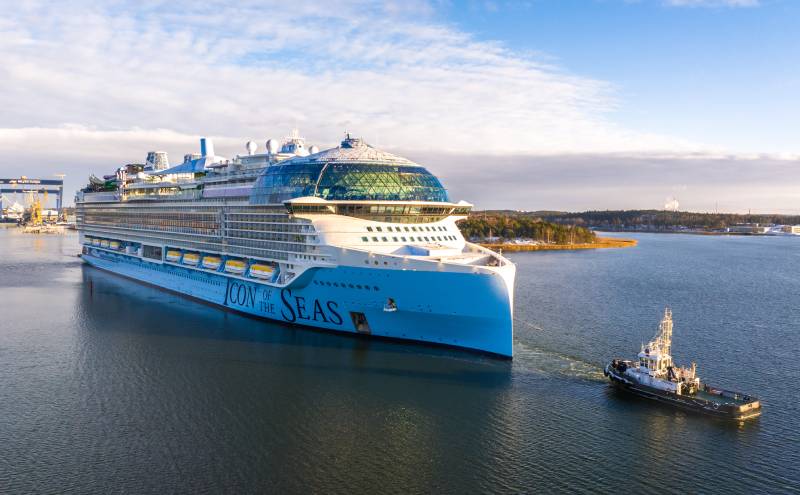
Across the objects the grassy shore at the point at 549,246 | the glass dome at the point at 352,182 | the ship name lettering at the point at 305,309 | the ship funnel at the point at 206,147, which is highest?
the ship funnel at the point at 206,147

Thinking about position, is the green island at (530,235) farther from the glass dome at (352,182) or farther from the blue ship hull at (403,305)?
the blue ship hull at (403,305)

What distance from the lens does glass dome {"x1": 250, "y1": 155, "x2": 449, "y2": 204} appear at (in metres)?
34.4

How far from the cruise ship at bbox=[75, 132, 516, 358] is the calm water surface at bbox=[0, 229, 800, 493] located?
5.89 feet

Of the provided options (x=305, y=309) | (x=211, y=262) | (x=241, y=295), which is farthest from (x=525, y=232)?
(x=305, y=309)

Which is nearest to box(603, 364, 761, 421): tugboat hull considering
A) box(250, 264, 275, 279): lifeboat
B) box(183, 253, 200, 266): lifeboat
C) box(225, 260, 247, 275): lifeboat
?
box(250, 264, 275, 279): lifeboat

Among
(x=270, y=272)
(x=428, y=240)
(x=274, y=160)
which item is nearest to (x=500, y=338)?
(x=428, y=240)

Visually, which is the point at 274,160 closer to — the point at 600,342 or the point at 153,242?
→ the point at 153,242

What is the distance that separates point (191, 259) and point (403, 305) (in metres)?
23.9

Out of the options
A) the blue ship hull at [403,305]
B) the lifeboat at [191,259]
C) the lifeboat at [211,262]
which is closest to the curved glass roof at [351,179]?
the blue ship hull at [403,305]

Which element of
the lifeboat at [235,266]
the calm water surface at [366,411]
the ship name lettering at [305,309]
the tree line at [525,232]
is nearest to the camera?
the calm water surface at [366,411]

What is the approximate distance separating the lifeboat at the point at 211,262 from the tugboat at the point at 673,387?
2840 cm

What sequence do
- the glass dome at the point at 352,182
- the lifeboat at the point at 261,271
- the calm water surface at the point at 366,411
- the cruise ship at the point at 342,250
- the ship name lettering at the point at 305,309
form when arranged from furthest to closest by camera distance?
the lifeboat at the point at 261,271
the glass dome at the point at 352,182
the ship name lettering at the point at 305,309
the cruise ship at the point at 342,250
the calm water surface at the point at 366,411

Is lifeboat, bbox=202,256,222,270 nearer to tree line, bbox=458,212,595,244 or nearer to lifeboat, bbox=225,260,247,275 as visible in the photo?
lifeboat, bbox=225,260,247,275

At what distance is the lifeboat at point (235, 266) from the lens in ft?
132
